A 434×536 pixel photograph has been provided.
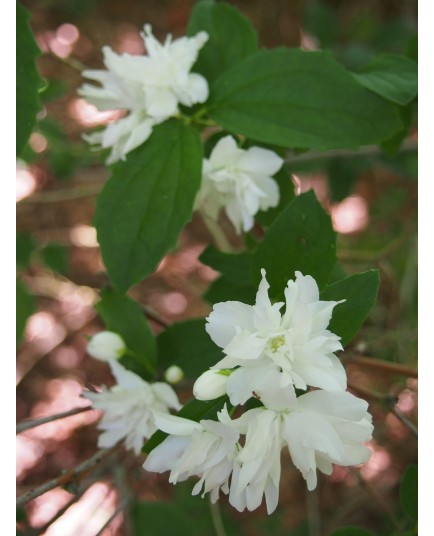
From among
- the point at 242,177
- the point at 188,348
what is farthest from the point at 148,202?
the point at 188,348

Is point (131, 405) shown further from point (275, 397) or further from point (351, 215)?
point (351, 215)

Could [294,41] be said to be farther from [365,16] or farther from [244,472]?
[244,472]

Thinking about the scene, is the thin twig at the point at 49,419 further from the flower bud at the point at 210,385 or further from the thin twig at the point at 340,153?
the thin twig at the point at 340,153

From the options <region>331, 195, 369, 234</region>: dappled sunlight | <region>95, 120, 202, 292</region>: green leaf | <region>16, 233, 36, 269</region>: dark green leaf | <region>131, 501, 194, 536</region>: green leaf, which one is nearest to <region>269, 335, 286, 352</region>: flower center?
<region>95, 120, 202, 292</region>: green leaf

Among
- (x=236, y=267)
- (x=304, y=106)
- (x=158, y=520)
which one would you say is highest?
(x=304, y=106)

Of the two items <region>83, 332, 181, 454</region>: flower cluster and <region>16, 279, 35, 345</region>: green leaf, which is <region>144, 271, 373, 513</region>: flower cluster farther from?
<region>16, 279, 35, 345</region>: green leaf
